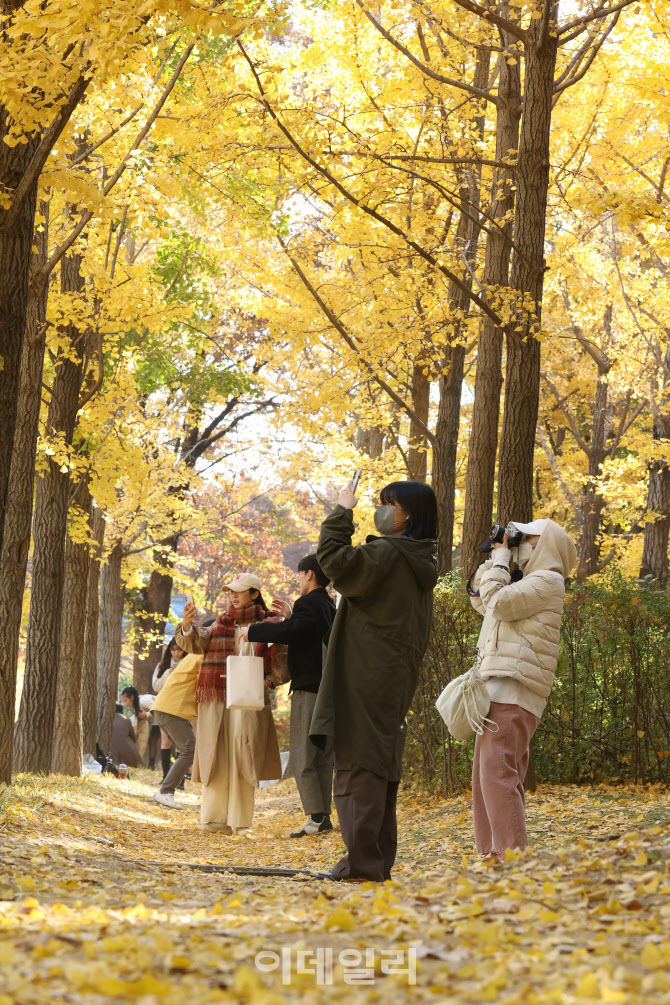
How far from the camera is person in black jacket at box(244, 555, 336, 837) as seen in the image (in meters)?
7.36

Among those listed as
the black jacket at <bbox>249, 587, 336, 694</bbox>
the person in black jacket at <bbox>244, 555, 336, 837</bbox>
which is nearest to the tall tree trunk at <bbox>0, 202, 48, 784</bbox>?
the person in black jacket at <bbox>244, 555, 336, 837</bbox>

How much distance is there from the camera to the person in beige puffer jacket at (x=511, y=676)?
4828 mm

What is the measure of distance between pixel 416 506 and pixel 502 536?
23.1 inches

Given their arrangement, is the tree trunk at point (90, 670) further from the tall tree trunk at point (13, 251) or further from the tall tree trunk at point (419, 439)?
the tall tree trunk at point (13, 251)

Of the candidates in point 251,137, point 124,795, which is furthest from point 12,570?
point 251,137

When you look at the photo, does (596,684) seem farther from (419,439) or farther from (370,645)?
(419,439)

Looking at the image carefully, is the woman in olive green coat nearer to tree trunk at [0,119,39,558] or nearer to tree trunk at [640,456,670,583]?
tree trunk at [0,119,39,558]

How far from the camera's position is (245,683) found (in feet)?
23.4

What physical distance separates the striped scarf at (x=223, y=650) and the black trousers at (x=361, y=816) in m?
3.27

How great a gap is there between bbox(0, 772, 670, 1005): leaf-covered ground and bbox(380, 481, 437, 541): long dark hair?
1.55 metres

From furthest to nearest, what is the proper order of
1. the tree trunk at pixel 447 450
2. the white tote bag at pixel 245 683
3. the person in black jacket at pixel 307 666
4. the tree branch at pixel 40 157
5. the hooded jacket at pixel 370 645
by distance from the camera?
1. the tree trunk at pixel 447 450
2. the person in black jacket at pixel 307 666
3. the white tote bag at pixel 245 683
4. the tree branch at pixel 40 157
5. the hooded jacket at pixel 370 645

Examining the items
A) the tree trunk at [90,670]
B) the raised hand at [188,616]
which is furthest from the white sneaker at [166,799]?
the tree trunk at [90,670]

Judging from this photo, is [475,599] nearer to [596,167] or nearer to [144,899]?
[144,899]

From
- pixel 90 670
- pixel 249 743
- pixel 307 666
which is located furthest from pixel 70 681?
pixel 307 666
